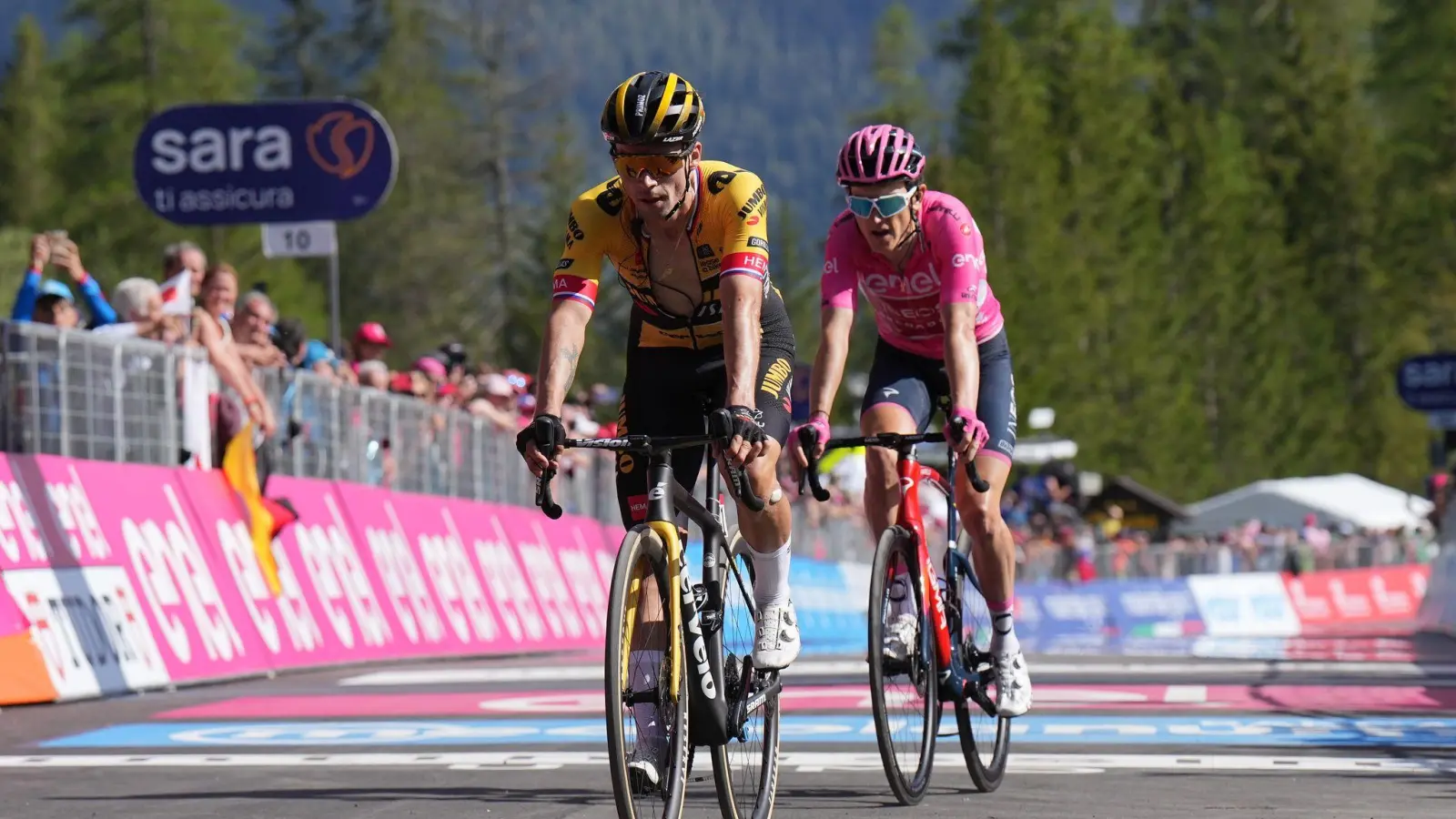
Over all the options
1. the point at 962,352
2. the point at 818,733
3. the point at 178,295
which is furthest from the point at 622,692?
the point at 178,295

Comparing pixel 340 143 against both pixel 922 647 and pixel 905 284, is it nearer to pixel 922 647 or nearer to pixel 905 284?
pixel 905 284

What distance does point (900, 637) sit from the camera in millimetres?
7516

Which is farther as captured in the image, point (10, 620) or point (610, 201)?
point (10, 620)

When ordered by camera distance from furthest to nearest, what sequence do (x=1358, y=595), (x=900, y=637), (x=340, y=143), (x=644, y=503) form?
(x=1358, y=595)
(x=340, y=143)
(x=900, y=637)
(x=644, y=503)

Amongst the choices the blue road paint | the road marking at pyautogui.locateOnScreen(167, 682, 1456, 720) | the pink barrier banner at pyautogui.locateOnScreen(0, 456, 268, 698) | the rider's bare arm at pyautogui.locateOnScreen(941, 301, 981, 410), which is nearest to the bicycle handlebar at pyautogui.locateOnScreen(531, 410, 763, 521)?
the rider's bare arm at pyautogui.locateOnScreen(941, 301, 981, 410)

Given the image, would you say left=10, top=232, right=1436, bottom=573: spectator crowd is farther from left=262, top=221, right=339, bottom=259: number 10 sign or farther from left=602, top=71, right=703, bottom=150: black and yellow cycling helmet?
left=602, top=71, right=703, bottom=150: black and yellow cycling helmet

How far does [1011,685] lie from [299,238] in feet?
38.0

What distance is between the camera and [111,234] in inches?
2606

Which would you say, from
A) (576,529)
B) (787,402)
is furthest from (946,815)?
(576,529)

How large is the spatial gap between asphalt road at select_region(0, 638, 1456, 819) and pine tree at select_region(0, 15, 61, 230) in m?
60.8

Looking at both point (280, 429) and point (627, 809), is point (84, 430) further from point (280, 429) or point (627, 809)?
point (627, 809)

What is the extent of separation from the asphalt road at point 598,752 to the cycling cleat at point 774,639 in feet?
2.08

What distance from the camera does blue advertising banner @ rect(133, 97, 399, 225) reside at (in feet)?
60.2

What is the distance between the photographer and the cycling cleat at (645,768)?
5.86 metres
